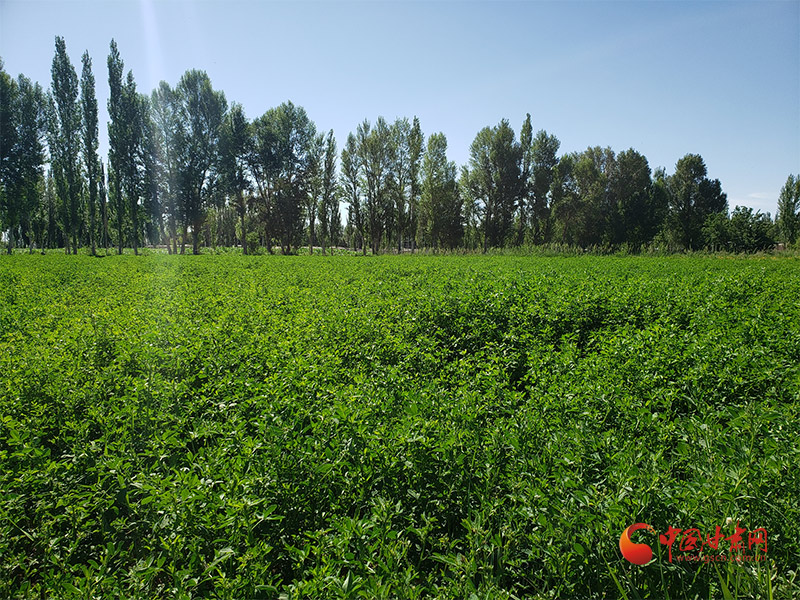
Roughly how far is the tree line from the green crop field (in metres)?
42.2

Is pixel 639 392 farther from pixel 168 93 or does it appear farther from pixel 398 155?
pixel 168 93

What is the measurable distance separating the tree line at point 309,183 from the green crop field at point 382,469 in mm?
42178

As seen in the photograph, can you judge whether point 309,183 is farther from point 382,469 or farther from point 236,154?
point 382,469

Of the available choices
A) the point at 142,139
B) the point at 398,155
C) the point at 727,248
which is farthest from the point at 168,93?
the point at 727,248

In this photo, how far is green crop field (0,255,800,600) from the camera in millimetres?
2096

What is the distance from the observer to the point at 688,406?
12.8 feet

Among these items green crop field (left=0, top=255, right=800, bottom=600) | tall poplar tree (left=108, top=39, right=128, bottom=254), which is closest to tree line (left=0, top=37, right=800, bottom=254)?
tall poplar tree (left=108, top=39, right=128, bottom=254)

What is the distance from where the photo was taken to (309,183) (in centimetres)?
5375

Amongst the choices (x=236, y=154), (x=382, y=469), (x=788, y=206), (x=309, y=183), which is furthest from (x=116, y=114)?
(x=788, y=206)

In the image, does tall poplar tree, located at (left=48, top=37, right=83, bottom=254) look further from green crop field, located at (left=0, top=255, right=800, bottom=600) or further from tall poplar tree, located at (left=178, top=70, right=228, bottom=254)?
green crop field, located at (left=0, top=255, right=800, bottom=600)

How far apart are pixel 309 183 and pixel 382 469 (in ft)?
180

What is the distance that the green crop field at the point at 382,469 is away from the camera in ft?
6.88

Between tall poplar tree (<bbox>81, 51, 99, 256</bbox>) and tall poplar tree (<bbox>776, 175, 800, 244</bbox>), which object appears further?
tall poplar tree (<bbox>776, 175, 800, 244</bbox>)

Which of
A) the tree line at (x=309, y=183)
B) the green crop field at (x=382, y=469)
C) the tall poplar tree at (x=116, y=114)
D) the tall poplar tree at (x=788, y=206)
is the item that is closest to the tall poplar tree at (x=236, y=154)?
the tree line at (x=309, y=183)
